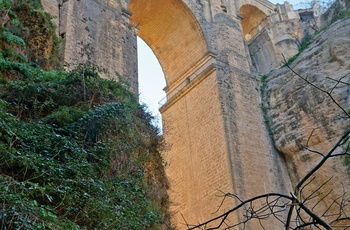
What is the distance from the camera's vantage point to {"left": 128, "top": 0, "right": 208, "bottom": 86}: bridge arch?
1393 cm

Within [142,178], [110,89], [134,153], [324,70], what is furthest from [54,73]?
[324,70]

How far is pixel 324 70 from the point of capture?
483 inches

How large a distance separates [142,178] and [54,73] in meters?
2.38

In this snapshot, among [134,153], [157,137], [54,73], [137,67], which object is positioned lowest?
[134,153]

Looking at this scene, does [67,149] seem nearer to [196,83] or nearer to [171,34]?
[196,83]

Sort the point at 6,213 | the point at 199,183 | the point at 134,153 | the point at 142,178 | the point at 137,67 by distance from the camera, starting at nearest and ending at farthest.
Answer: the point at 6,213 < the point at 142,178 < the point at 134,153 < the point at 137,67 < the point at 199,183

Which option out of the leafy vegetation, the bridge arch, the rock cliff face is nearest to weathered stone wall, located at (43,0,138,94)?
the leafy vegetation

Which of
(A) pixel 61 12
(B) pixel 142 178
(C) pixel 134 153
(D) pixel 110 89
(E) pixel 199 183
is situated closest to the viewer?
(B) pixel 142 178

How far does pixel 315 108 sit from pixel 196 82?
408 cm

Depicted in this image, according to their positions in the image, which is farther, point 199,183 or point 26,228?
point 199,183

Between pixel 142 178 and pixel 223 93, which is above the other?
pixel 223 93

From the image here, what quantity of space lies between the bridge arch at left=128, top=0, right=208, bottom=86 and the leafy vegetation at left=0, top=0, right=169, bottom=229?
6671 millimetres

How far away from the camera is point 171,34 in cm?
1463

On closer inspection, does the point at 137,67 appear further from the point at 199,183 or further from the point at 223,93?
the point at 199,183
